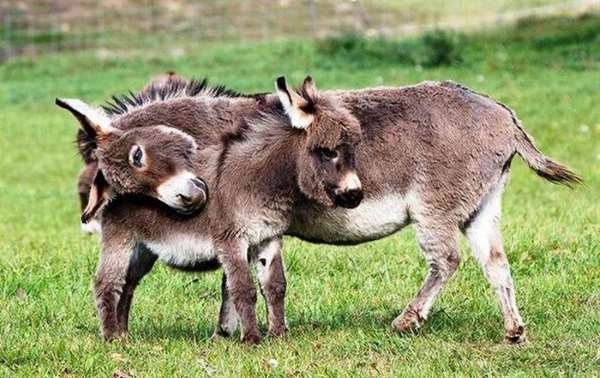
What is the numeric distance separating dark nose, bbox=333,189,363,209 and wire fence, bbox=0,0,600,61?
91.6 ft

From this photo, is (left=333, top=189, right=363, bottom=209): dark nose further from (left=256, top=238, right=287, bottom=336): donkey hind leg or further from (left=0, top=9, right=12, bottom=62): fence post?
(left=0, top=9, right=12, bottom=62): fence post

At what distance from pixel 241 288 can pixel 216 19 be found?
112 feet

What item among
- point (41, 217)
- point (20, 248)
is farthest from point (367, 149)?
point (41, 217)

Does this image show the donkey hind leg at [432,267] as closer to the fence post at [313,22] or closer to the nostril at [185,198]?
the nostril at [185,198]

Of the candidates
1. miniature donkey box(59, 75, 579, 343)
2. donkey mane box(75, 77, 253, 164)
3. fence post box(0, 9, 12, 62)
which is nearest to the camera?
miniature donkey box(59, 75, 579, 343)

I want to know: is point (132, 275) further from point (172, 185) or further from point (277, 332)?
point (277, 332)

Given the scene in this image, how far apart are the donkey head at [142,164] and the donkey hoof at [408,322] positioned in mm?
1515

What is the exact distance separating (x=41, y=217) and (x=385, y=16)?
27540mm

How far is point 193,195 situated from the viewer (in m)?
7.93

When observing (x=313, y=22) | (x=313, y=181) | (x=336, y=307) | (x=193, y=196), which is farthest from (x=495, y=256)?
(x=313, y=22)

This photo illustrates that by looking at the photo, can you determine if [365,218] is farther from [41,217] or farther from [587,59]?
[587,59]

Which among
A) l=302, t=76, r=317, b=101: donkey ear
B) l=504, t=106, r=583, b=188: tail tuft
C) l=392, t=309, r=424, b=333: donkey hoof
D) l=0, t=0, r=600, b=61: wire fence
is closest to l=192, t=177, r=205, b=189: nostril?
l=302, t=76, r=317, b=101: donkey ear

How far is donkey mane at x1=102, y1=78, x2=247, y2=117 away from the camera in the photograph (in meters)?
8.84

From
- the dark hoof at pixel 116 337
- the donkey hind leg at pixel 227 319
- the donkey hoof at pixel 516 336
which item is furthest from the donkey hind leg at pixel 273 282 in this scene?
the donkey hoof at pixel 516 336
